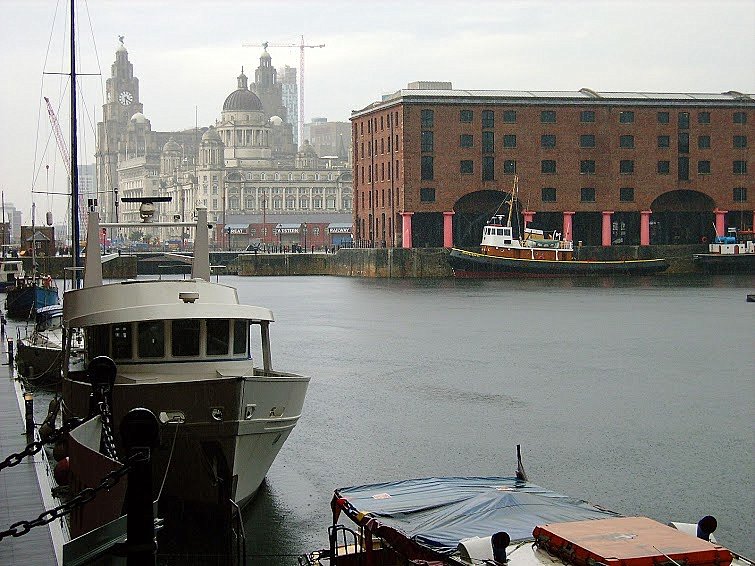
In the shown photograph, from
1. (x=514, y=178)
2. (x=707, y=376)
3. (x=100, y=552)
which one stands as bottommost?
(x=707, y=376)

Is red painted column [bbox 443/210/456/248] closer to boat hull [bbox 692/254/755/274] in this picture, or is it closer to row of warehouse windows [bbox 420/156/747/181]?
row of warehouse windows [bbox 420/156/747/181]

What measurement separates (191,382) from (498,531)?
7.64m

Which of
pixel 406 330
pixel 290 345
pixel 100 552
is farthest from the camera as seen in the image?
pixel 406 330

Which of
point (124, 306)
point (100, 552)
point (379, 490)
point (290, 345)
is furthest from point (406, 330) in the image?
point (100, 552)

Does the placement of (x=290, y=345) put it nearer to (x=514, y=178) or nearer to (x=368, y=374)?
(x=368, y=374)

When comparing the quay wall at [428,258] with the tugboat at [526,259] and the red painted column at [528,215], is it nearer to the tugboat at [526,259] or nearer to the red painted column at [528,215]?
the tugboat at [526,259]

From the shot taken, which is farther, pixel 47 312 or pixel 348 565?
pixel 47 312

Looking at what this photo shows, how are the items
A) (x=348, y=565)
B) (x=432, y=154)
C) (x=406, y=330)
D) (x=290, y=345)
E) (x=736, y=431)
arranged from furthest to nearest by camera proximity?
(x=432, y=154)
(x=406, y=330)
(x=290, y=345)
(x=736, y=431)
(x=348, y=565)

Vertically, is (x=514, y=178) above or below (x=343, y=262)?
above

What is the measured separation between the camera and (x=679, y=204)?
11381 centimetres

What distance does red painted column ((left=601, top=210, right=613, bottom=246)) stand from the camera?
112 m

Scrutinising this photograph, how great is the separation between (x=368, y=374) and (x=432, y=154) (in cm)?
6128

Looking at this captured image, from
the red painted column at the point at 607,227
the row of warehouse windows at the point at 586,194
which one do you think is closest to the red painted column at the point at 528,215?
the row of warehouse windows at the point at 586,194

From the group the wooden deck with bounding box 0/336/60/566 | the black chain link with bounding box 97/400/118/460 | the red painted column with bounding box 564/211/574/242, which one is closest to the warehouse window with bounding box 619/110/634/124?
the red painted column with bounding box 564/211/574/242
